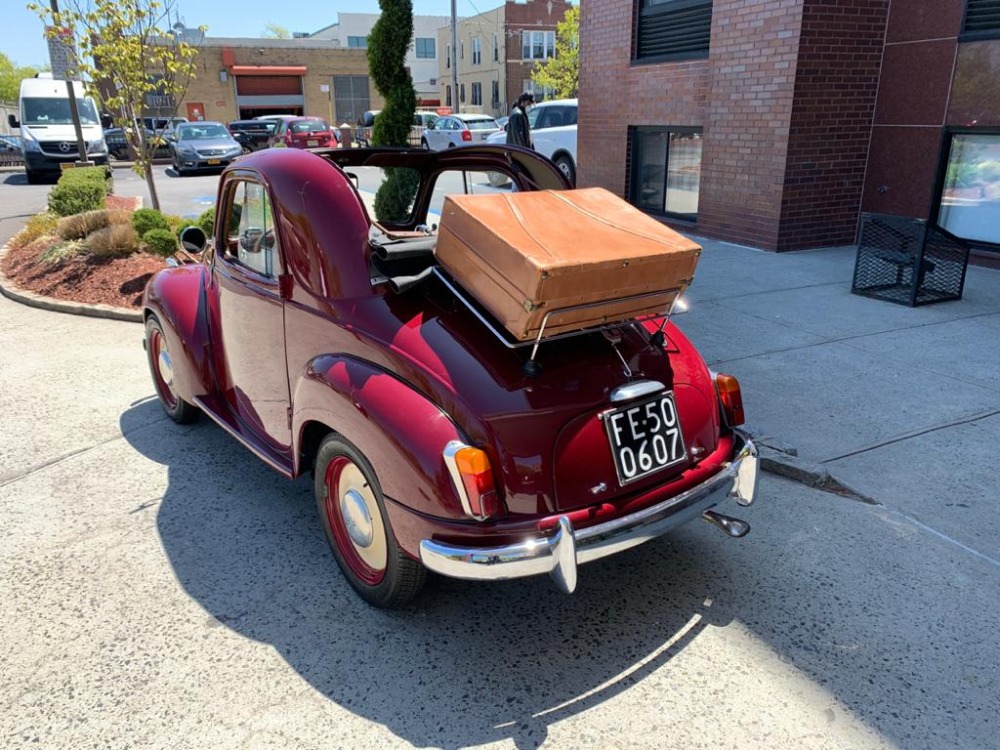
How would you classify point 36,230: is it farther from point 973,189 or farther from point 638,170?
point 973,189

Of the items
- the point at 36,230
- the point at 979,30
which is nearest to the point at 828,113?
the point at 979,30

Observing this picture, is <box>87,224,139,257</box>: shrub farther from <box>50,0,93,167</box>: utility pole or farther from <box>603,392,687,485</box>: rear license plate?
<box>603,392,687,485</box>: rear license plate

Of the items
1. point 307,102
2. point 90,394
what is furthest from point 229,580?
point 307,102

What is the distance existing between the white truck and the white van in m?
13.4

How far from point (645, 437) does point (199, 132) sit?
24158 millimetres

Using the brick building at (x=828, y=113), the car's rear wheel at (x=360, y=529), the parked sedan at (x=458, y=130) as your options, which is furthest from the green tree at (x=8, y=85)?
the car's rear wheel at (x=360, y=529)

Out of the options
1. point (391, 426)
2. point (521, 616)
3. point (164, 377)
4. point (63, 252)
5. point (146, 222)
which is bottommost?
point (521, 616)

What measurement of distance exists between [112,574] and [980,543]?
406cm

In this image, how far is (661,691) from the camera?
9.18 feet

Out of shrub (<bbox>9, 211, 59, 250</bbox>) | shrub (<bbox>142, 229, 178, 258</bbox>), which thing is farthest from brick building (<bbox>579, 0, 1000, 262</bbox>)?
shrub (<bbox>9, 211, 59, 250</bbox>)

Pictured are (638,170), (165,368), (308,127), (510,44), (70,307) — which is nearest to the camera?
(165,368)

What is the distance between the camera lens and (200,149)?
22453 mm

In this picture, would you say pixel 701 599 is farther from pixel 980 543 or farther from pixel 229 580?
pixel 229 580

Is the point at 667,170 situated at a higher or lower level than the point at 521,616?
higher
